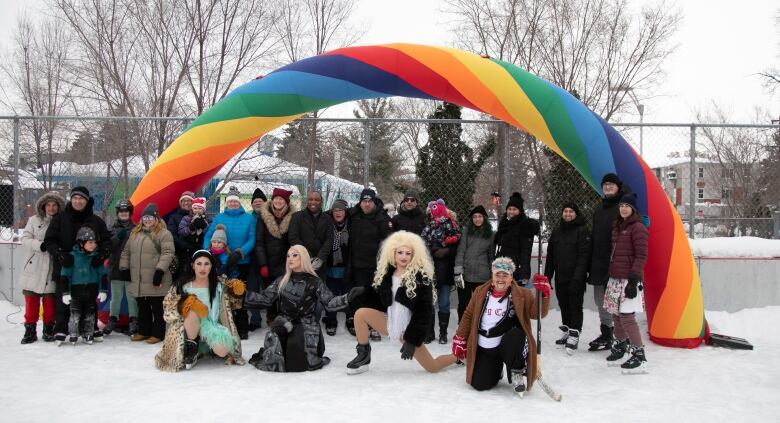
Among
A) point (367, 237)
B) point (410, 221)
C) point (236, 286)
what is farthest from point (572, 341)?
point (236, 286)

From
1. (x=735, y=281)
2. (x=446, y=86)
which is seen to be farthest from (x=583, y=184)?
(x=446, y=86)

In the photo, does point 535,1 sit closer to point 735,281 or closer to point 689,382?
point 735,281

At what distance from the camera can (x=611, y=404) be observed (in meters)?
4.51

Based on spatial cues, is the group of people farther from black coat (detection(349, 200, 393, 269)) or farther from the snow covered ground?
the snow covered ground

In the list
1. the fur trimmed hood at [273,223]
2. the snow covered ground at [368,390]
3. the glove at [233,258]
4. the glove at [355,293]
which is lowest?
the snow covered ground at [368,390]

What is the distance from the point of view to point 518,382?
467 cm

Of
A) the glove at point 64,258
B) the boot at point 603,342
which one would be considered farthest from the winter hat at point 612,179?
the glove at point 64,258

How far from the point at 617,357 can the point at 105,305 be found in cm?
552

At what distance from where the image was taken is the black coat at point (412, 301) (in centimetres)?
517

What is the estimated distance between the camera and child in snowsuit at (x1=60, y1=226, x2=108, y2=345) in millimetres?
6031

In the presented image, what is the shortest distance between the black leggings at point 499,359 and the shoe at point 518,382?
4 cm

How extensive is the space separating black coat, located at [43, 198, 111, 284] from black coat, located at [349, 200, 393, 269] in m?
2.55

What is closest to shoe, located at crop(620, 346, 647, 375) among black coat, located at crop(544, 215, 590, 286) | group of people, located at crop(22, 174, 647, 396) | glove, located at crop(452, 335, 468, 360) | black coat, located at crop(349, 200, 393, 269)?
group of people, located at crop(22, 174, 647, 396)

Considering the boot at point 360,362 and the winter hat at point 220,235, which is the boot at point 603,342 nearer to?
the boot at point 360,362
